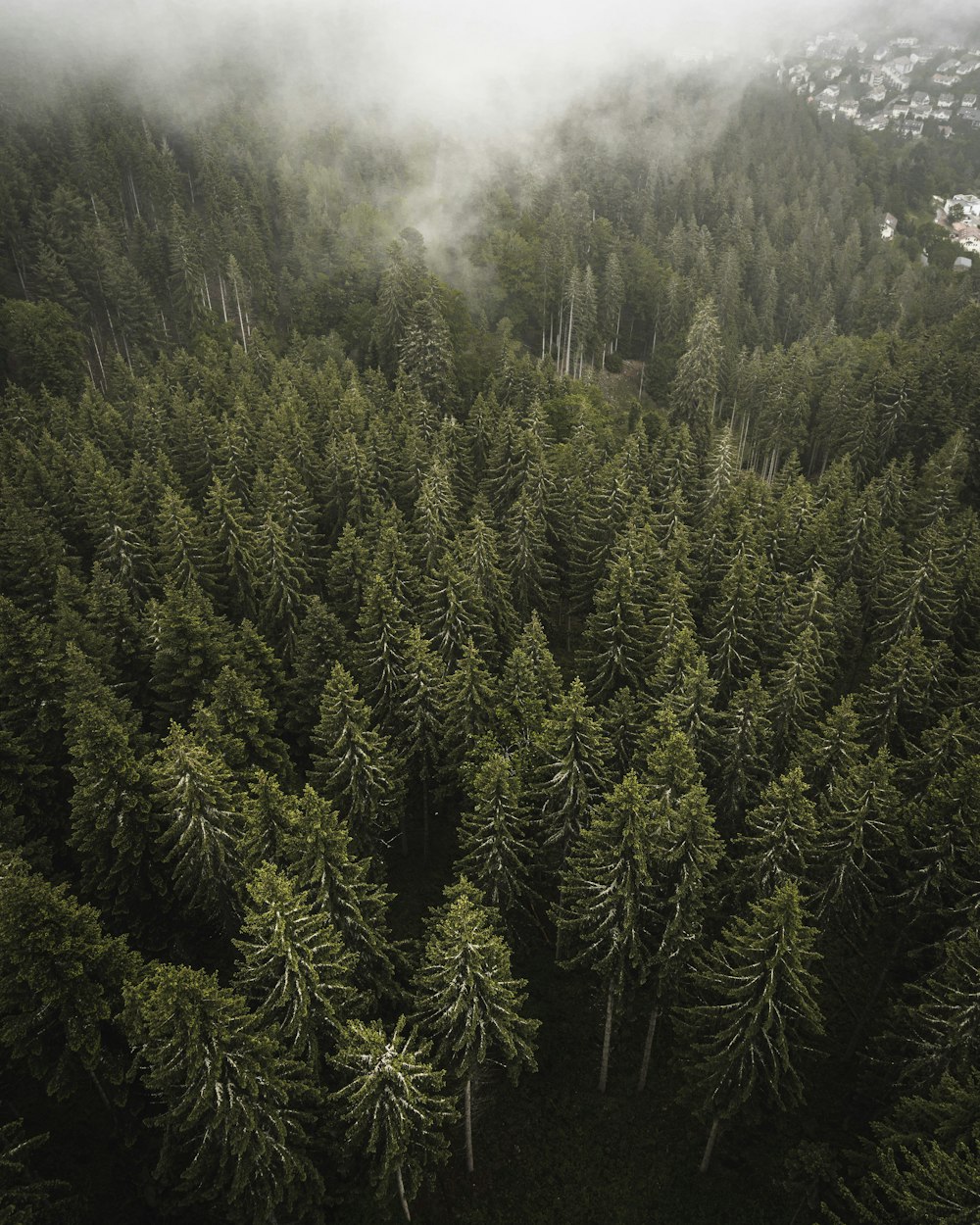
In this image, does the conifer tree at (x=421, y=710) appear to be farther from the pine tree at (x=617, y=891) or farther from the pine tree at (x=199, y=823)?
the pine tree at (x=617, y=891)

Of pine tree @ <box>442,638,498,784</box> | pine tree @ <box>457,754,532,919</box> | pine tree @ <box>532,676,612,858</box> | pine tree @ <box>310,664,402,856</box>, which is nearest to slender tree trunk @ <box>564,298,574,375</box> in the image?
pine tree @ <box>442,638,498,784</box>

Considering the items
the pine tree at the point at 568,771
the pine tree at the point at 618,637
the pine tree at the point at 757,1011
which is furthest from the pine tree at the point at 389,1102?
the pine tree at the point at 618,637

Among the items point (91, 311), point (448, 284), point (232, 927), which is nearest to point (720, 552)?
point (232, 927)

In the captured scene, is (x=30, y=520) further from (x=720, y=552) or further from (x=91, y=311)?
(x=91, y=311)

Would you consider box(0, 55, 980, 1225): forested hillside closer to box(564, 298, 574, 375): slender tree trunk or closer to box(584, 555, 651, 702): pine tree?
box(584, 555, 651, 702): pine tree

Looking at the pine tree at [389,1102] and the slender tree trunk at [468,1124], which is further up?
the pine tree at [389,1102]

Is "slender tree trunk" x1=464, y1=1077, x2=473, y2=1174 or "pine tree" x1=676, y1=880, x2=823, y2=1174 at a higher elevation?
"pine tree" x1=676, y1=880, x2=823, y2=1174

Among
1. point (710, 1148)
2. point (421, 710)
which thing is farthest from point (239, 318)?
point (710, 1148)
